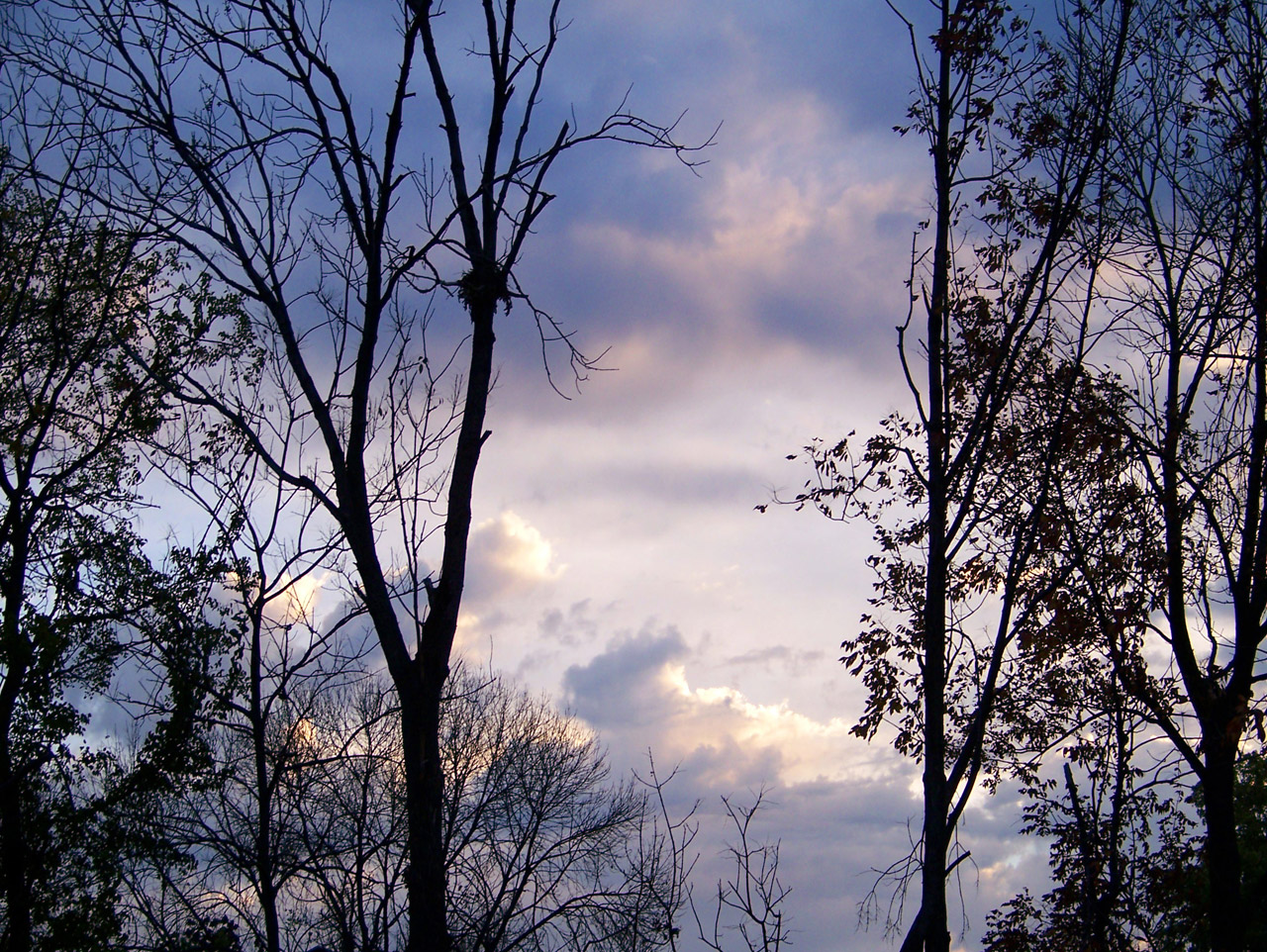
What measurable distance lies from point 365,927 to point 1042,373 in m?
9.03

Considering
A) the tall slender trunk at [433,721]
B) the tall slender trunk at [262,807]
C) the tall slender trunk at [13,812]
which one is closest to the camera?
the tall slender trunk at [433,721]

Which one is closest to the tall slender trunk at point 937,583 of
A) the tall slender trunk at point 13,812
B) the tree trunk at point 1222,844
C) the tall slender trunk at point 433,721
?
the tall slender trunk at point 433,721

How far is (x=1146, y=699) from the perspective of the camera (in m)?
12.1

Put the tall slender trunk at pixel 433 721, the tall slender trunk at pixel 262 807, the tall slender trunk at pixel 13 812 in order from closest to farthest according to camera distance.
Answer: the tall slender trunk at pixel 433 721
the tall slender trunk at pixel 262 807
the tall slender trunk at pixel 13 812

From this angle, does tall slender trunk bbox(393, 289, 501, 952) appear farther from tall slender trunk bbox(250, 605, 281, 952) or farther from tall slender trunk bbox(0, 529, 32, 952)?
tall slender trunk bbox(0, 529, 32, 952)

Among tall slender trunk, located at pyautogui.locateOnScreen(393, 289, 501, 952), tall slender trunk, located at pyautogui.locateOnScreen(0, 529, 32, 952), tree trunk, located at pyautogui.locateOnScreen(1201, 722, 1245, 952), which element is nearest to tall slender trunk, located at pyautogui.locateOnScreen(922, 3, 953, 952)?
tall slender trunk, located at pyautogui.locateOnScreen(393, 289, 501, 952)

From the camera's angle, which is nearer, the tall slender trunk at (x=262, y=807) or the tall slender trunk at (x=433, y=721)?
the tall slender trunk at (x=433, y=721)

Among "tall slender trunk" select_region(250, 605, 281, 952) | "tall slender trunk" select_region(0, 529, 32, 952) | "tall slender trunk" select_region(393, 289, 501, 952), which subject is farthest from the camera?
"tall slender trunk" select_region(0, 529, 32, 952)

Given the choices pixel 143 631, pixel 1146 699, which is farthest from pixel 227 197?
pixel 1146 699

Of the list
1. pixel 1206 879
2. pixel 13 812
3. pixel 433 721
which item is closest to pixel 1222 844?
pixel 1206 879

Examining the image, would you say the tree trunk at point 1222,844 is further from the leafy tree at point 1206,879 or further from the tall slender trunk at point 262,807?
the tall slender trunk at point 262,807

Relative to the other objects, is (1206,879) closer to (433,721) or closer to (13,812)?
(433,721)

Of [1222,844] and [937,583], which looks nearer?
[937,583]

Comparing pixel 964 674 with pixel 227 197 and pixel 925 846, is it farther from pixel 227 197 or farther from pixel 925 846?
pixel 227 197
